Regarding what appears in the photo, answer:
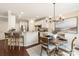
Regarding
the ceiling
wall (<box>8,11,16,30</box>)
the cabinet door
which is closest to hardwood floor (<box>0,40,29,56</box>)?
the cabinet door

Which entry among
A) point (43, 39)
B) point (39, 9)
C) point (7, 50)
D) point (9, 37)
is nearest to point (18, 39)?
point (9, 37)

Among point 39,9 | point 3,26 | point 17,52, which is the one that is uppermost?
point 39,9

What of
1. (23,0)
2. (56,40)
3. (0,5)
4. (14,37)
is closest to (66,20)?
(56,40)

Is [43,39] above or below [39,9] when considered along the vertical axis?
below

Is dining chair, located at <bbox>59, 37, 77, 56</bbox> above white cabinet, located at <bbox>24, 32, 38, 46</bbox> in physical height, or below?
below

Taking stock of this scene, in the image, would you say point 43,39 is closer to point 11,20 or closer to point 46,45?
point 46,45

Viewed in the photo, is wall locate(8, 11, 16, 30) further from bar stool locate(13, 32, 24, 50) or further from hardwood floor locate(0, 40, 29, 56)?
hardwood floor locate(0, 40, 29, 56)

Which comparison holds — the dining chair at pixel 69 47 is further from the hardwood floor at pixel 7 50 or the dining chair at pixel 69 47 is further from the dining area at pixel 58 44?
the hardwood floor at pixel 7 50

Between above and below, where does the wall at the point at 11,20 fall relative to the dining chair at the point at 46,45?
above

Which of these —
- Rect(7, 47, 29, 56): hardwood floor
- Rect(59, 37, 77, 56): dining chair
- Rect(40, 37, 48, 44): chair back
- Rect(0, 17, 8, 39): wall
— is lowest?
Rect(7, 47, 29, 56): hardwood floor

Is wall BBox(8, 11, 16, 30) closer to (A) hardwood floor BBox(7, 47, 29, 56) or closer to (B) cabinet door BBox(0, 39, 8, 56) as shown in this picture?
(B) cabinet door BBox(0, 39, 8, 56)

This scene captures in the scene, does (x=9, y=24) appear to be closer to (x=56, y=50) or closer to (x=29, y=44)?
(x=29, y=44)

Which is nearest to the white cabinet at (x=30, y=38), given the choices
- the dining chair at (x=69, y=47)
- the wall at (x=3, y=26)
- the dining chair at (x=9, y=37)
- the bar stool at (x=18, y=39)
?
the bar stool at (x=18, y=39)

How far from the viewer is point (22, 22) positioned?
5.61 feet
